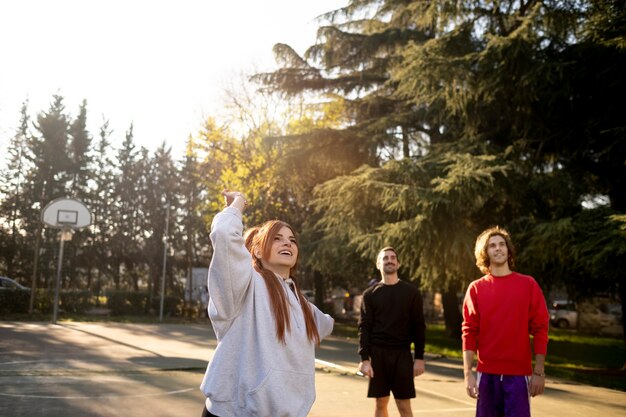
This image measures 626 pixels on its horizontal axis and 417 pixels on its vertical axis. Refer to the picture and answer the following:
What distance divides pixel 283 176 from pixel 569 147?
9.14 meters

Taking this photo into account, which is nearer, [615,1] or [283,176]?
[615,1]

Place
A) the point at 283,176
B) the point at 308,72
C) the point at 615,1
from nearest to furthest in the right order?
1. the point at 615,1
2. the point at 283,176
3. the point at 308,72

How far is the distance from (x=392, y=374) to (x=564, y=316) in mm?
32187

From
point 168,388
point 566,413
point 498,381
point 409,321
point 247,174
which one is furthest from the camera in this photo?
point 247,174

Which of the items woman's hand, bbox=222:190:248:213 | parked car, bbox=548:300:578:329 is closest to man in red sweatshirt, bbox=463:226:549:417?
woman's hand, bbox=222:190:248:213

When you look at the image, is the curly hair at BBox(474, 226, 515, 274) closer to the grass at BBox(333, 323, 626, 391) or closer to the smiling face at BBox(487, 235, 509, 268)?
the smiling face at BBox(487, 235, 509, 268)

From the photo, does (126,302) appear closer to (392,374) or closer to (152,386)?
(152,386)

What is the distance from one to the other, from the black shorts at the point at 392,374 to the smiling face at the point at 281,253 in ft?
9.55

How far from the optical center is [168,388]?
774 centimetres

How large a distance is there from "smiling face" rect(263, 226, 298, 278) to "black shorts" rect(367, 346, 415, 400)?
9.55ft

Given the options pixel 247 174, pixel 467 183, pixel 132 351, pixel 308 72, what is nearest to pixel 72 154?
pixel 247 174

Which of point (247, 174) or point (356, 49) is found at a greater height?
point (356, 49)

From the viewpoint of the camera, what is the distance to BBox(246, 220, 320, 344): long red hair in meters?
2.65

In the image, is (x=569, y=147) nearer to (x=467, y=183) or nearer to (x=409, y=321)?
(x=467, y=183)
